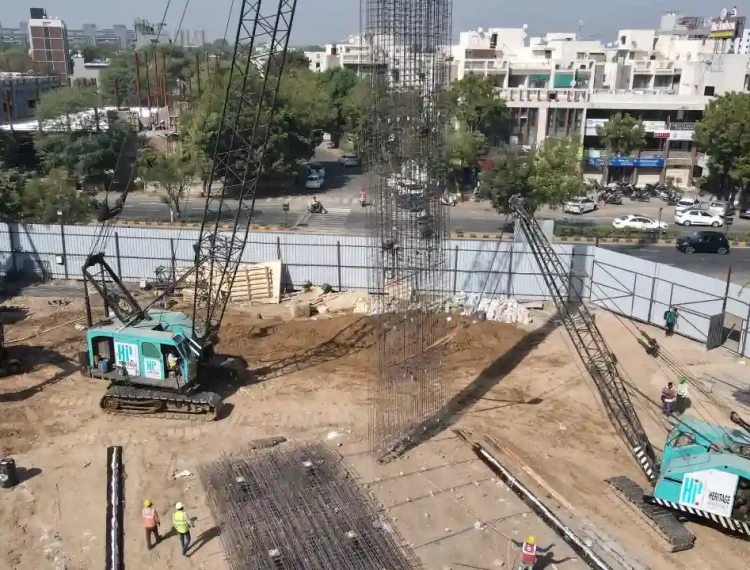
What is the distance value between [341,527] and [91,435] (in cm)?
827

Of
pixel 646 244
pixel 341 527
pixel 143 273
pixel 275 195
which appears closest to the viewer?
pixel 341 527

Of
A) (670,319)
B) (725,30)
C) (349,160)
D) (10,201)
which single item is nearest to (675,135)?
(725,30)

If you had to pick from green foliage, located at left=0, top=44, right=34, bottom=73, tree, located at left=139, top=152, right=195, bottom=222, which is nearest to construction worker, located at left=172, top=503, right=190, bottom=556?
tree, located at left=139, top=152, right=195, bottom=222

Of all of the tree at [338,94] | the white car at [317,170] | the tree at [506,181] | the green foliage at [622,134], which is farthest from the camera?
the tree at [338,94]

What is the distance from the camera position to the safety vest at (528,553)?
1331 centimetres

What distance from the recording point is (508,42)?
76625mm

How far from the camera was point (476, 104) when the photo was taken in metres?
54.9

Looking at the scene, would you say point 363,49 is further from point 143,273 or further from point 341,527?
point 143,273

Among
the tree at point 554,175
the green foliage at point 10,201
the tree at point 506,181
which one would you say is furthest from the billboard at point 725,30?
Result: the green foliage at point 10,201

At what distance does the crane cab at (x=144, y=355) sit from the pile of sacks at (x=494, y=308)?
1089 centimetres

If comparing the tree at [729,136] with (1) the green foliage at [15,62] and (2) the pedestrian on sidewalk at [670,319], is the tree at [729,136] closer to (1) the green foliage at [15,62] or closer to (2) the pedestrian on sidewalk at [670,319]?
(2) the pedestrian on sidewalk at [670,319]

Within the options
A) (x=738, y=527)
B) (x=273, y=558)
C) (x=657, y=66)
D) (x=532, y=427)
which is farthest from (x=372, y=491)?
(x=657, y=66)

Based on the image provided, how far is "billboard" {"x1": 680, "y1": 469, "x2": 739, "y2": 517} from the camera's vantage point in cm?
1442

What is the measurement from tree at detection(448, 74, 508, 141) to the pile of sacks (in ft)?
101
